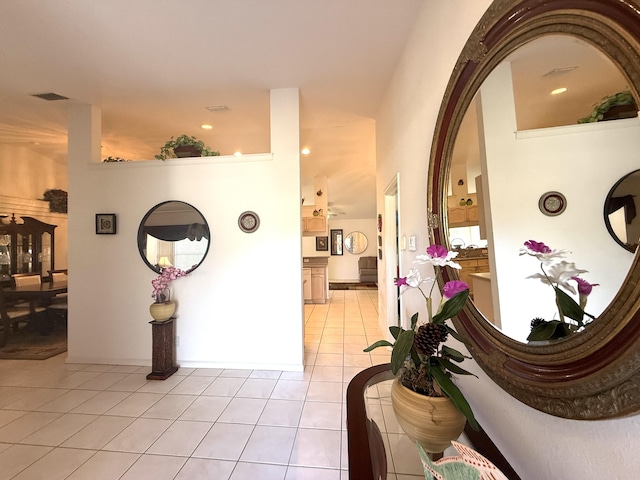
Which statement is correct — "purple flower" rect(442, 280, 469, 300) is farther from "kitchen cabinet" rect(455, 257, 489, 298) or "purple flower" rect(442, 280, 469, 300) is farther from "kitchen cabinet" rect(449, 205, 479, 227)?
"kitchen cabinet" rect(449, 205, 479, 227)

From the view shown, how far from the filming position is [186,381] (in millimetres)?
2584

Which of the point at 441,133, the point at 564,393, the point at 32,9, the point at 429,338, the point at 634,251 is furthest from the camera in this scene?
the point at 32,9

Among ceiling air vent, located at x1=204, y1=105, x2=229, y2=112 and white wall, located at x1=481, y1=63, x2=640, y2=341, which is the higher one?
ceiling air vent, located at x1=204, y1=105, x2=229, y2=112

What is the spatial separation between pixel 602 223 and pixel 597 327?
230 mm

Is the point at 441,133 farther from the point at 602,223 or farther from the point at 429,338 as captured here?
the point at 429,338

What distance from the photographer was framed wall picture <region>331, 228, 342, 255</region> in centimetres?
1016

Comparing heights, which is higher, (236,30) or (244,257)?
(236,30)

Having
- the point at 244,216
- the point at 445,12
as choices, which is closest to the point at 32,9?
the point at 244,216

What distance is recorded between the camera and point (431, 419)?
2.55 feet

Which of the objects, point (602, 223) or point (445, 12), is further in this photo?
point (445, 12)

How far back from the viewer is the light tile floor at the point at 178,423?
154 cm

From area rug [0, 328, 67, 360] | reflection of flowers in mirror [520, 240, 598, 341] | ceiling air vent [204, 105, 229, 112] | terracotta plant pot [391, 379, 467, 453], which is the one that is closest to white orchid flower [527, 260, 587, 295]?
reflection of flowers in mirror [520, 240, 598, 341]

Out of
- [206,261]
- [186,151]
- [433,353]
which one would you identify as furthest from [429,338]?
[186,151]

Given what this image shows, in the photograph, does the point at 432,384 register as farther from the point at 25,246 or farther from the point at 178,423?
the point at 25,246
